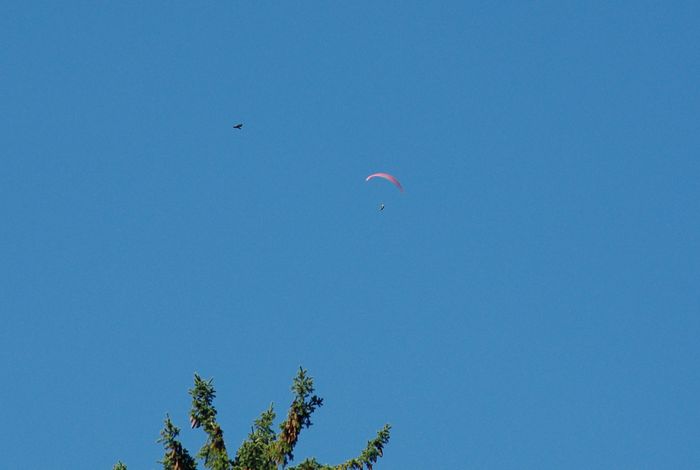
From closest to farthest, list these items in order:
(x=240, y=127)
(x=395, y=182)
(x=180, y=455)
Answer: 1. (x=180, y=455)
2. (x=240, y=127)
3. (x=395, y=182)

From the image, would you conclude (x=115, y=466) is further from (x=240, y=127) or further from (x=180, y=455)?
(x=240, y=127)

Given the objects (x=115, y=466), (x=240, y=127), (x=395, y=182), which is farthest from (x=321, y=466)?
(x=395, y=182)

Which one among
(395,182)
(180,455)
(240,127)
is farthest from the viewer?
(395,182)

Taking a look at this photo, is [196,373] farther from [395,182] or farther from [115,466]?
[395,182]

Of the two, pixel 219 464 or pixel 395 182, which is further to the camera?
pixel 395 182

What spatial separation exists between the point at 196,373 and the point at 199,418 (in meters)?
1.20

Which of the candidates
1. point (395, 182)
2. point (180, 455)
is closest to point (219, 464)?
point (180, 455)

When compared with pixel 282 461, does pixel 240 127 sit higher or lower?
higher

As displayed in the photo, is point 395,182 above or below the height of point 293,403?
above

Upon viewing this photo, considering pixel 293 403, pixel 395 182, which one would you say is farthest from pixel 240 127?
pixel 293 403

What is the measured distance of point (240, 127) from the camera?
63.3 metres

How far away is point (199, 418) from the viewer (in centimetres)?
5397

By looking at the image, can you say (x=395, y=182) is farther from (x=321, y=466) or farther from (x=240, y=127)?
(x=321, y=466)

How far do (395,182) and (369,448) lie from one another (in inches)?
716
